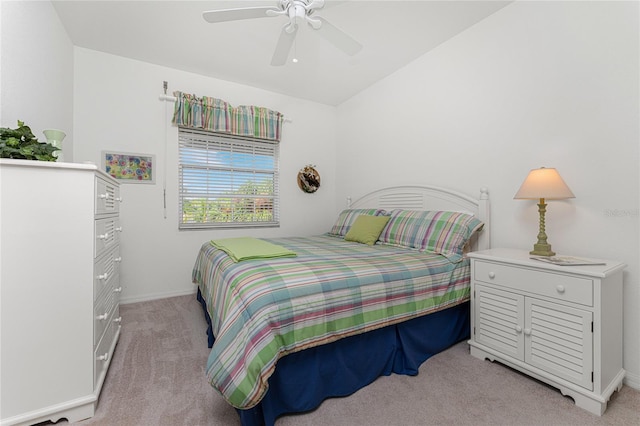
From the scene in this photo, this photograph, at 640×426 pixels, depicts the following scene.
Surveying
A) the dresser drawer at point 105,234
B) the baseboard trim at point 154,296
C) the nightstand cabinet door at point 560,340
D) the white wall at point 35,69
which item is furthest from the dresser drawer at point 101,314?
the nightstand cabinet door at point 560,340

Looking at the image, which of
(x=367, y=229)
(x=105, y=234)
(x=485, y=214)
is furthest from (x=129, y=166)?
(x=485, y=214)

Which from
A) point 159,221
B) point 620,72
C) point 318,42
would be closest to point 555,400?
point 620,72

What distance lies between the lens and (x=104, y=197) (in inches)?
60.1

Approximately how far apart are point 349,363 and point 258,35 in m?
2.80

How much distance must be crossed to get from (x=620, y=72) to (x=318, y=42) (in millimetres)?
2225

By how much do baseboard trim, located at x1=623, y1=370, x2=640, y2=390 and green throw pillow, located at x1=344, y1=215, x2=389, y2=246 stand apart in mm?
1791

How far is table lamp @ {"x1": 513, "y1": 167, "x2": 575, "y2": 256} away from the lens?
5.65ft

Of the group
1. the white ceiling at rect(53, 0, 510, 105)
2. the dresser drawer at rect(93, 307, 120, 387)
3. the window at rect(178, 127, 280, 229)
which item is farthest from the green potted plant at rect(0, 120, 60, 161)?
the window at rect(178, 127, 280, 229)

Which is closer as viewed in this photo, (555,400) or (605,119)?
(555,400)

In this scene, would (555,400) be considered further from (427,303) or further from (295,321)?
(295,321)

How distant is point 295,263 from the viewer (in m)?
1.67

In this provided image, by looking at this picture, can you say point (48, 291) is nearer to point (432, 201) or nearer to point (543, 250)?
point (543, 250)

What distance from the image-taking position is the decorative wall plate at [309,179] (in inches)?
156

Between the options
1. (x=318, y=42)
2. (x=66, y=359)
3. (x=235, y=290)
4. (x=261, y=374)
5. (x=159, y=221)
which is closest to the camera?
(x=261, y=374)
